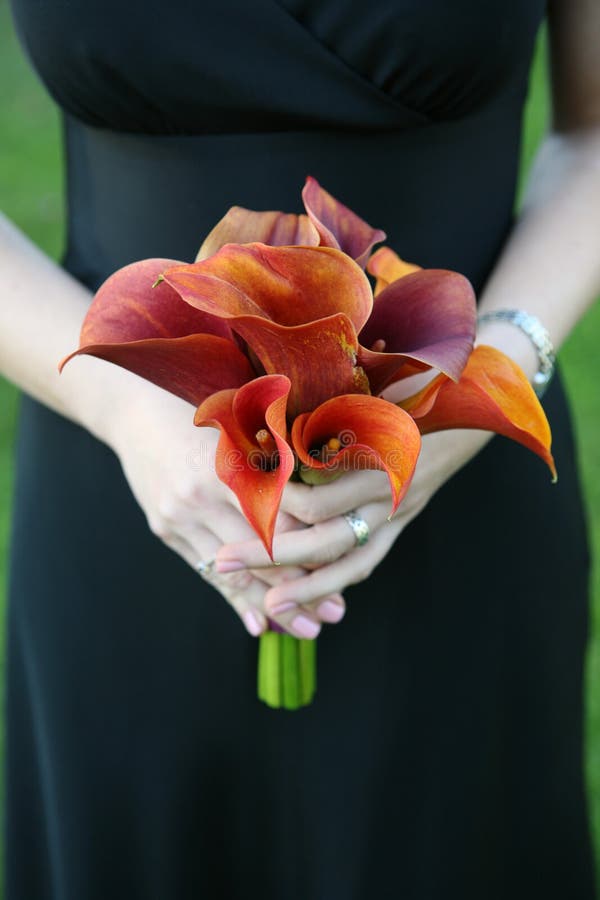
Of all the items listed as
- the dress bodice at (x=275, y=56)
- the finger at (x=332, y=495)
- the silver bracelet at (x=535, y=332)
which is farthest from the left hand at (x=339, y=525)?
the dress bodice at (x=275, y=56)

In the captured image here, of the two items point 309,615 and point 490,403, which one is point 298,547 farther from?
point 490,403

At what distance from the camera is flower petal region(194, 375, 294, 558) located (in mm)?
575

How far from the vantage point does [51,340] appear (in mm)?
888

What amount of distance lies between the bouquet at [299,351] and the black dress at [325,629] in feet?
0.90

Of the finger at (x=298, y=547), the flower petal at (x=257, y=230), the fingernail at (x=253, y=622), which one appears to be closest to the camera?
the flower petal at (x=257, y=230)

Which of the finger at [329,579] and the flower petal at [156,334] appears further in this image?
the finger at [329,579]

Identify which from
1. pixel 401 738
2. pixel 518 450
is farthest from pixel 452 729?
pixel 518 450

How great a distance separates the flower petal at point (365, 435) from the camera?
22.9 inches

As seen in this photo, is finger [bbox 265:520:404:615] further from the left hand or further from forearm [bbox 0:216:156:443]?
forearm [bbox 0:216:156:443]

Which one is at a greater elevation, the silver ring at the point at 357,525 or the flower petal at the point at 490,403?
the flower petal at the point at 490,403

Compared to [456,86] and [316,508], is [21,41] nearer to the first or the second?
[456,86]

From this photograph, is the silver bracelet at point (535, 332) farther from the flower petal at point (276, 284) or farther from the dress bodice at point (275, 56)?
the flower petal at point (276, 284)

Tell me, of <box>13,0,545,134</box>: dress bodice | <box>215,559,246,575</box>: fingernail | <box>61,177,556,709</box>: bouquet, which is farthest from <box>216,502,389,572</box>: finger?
<box>13,0,545,134</box>: dress bodice

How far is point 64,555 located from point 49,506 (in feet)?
0.19
